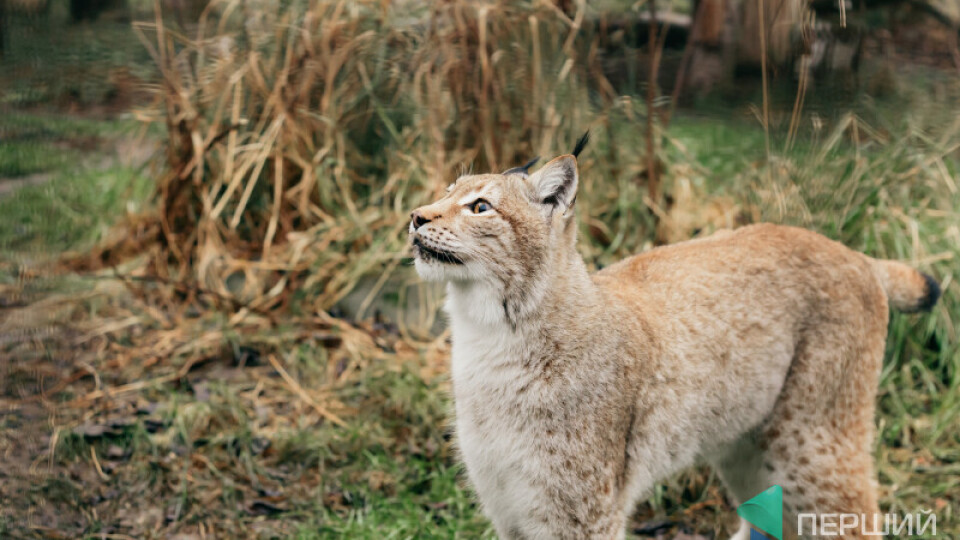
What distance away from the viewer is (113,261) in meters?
6.73

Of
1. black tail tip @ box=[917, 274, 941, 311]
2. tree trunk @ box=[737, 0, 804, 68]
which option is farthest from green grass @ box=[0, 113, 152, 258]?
black tail tip @ box=[917, 274, 941, 311]

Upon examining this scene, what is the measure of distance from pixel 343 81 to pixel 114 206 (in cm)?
204

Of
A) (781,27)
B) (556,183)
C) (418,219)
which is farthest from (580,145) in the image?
(781,27)

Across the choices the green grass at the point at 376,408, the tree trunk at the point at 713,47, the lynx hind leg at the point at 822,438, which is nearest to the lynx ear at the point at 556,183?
the lynx hind leg at the point at 822,438

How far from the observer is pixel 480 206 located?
3.30m

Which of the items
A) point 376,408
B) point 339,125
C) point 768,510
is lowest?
point 376,408

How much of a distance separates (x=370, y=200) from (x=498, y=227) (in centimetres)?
332

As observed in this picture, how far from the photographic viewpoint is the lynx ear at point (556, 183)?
3.31 meters

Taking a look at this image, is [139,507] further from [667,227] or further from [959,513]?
[959,513]

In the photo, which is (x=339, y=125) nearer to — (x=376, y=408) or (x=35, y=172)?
(x=376, y=408)

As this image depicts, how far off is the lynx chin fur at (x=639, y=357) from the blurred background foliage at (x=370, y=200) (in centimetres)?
94

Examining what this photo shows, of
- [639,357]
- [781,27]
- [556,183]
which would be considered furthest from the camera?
[781,27]

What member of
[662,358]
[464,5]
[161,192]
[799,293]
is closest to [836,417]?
[799,293]

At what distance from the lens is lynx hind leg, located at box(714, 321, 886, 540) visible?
375cm
